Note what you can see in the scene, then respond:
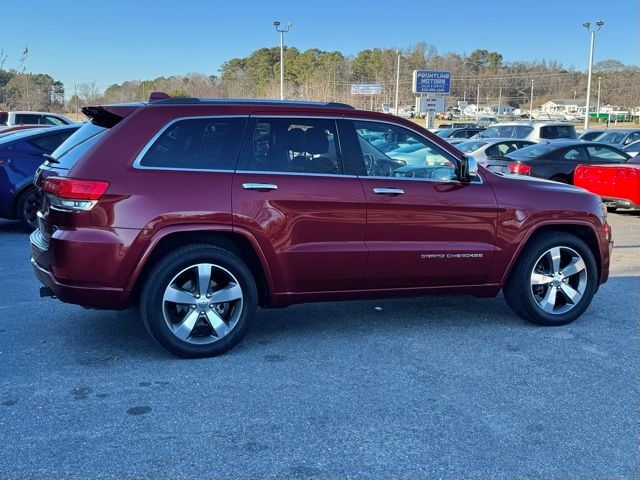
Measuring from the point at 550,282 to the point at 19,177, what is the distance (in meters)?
7.66

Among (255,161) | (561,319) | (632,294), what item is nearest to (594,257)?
(561,319)

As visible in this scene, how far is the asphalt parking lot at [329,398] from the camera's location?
3145mm

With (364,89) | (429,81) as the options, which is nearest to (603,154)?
(429,81)

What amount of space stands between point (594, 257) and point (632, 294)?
127cm

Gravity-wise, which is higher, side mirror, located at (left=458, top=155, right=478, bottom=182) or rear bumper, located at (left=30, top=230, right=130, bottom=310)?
side mirror, located at (left=458, top=155, right=478, bottom=182)

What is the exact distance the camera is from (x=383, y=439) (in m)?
3.36

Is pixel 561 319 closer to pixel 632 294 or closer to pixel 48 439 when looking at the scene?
pixel 632 294

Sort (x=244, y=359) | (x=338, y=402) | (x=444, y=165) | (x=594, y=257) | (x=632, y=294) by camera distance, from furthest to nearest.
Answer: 1. (x=632, y=294)
2. (x=594, y=257)
3. (x=444, y=165)
4. (x=244, y=359)
5. (x=338, y=402)

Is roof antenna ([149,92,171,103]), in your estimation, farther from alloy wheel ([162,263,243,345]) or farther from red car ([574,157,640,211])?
red car ([574,157,640,211])

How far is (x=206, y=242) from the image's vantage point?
4.53 m

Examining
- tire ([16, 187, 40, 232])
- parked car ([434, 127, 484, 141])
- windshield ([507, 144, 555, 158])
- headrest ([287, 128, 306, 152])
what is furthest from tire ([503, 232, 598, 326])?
parked car ([434, 127, 484, 141])

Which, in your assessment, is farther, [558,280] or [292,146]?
[558,280]

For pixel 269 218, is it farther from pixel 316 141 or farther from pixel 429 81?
pixel 429 81

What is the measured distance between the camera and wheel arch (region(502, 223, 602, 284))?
5.23m
